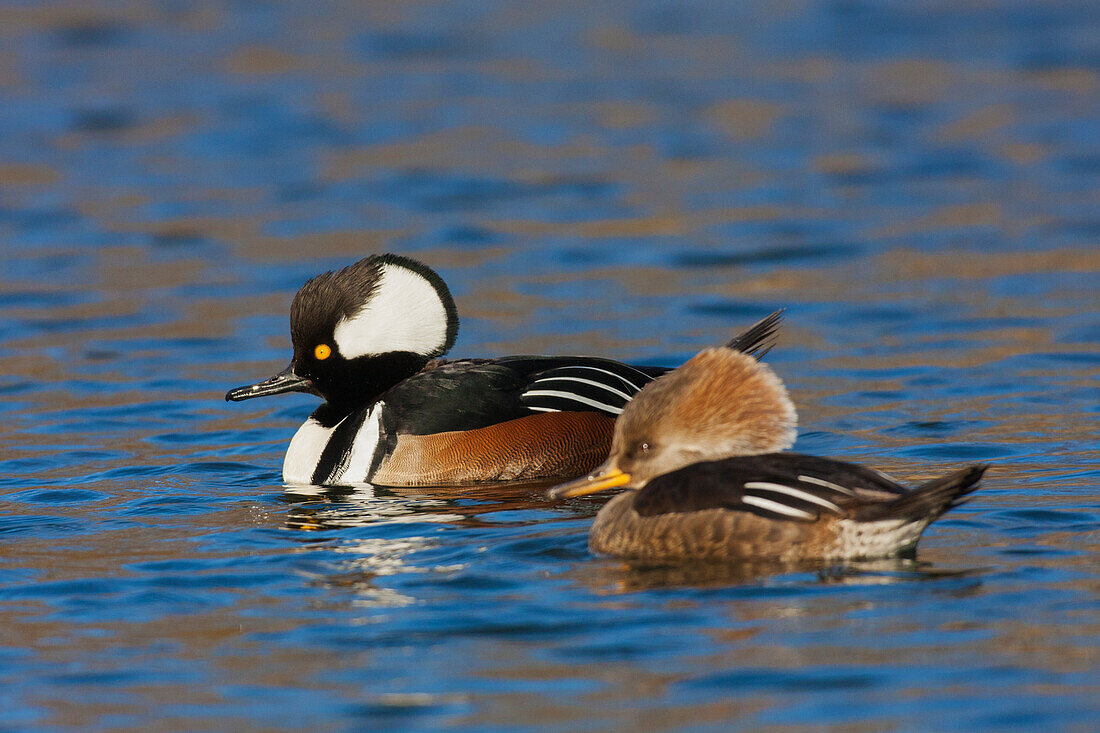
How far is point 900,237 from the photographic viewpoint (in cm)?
1412

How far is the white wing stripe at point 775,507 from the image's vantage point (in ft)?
19.9

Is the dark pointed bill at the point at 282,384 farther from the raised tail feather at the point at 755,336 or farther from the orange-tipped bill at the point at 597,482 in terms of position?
the raised tail feather at the point at 755,336

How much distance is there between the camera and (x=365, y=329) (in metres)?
8.46

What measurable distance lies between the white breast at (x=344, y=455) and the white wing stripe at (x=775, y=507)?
8.80 ft

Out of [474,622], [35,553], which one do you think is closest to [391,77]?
[35,553]

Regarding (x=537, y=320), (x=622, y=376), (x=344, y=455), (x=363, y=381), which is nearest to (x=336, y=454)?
(x=344, y=455)

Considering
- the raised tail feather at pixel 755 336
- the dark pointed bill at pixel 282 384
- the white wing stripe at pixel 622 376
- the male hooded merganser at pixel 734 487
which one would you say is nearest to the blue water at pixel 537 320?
the male hooded merganser at pixel 734 487

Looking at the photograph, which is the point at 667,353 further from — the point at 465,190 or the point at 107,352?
the point at 465,190

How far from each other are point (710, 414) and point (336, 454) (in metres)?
2.42

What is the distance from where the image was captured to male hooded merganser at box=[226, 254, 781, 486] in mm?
8211

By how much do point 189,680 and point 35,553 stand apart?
200cm

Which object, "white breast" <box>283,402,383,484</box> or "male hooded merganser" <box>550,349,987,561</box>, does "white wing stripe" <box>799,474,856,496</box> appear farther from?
"white breast" <box>283,402,383,484</box>

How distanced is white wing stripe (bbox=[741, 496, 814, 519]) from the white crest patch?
9.25 ft

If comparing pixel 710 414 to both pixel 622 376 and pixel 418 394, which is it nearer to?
pixel 622 376
